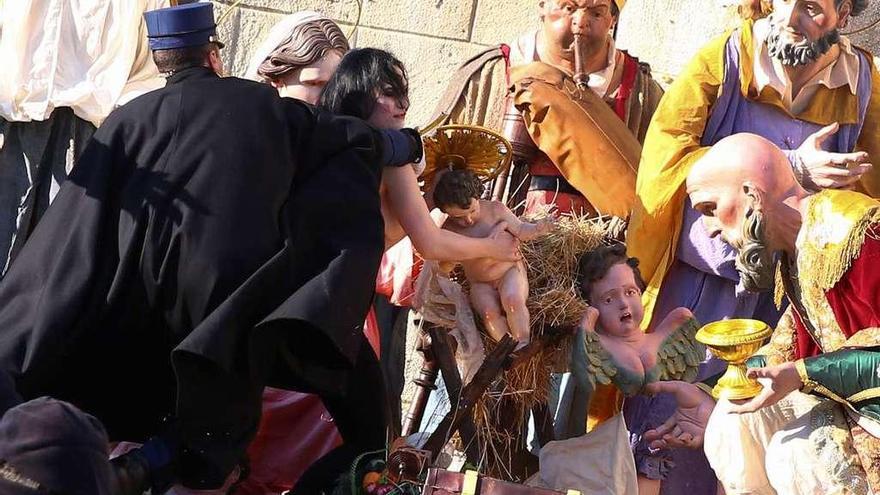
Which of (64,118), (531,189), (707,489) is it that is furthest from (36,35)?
(707,489)

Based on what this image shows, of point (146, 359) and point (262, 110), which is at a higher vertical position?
point (262, 110)

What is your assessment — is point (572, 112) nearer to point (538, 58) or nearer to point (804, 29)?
point (538, 58)

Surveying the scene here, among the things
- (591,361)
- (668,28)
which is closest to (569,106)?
(591,361)

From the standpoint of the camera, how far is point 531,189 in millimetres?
7160

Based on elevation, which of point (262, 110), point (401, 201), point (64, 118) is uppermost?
point (262, 110)

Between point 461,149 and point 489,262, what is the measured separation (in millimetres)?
363

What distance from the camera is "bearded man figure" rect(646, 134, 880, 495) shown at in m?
5.32

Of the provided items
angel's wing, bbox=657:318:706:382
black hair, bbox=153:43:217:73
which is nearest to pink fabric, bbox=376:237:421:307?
angel's wing, bbox=657:318:706:382

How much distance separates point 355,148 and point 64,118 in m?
2.77

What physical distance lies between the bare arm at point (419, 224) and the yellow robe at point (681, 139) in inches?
38.9

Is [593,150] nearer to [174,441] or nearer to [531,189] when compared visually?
[531,189]

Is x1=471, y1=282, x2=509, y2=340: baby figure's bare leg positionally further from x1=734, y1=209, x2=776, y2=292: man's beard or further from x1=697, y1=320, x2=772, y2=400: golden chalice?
x1=697, y1=320, x2=772, y2=400: golden chalice

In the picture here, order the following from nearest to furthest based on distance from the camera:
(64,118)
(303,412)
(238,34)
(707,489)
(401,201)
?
(401,201) < (303,412) < (707,489) < (64,118) < (238,34)

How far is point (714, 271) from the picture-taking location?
682 centimetres
